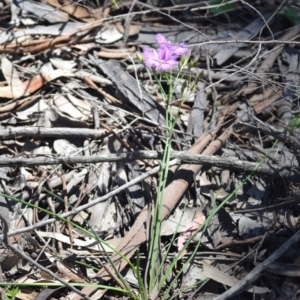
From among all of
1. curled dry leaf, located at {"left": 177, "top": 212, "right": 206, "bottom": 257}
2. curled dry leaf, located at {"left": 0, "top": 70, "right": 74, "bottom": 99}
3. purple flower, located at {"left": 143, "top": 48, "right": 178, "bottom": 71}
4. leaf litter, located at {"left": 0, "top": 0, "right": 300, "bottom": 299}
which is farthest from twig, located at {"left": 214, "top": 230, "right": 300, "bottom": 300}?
curled dry leaf, located at {"left": 0, "top": 70, "right": 74, "bottom": 99}

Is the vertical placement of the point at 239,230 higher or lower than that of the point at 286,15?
lower

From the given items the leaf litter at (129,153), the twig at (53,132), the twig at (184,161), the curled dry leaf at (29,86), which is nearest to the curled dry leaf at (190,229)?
the leaf litter at (129,153)

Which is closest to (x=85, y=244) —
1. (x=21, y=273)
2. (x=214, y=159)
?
(x=21, y=273)

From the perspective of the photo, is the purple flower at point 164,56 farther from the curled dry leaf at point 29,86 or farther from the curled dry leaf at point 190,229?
the curled dry leaf at point 190,229

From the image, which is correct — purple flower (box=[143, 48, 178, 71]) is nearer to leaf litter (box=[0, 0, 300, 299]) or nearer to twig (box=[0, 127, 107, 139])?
leaf litter (box=[0, 0, 300, 299])

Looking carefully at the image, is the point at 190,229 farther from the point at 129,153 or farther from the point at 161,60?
the point at 161,60

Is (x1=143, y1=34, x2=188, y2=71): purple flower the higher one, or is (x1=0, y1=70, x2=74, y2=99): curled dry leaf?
(x1=143, y1=34, x2=188, y2=71): purple flower

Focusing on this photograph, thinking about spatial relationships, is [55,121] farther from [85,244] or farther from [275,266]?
[275,266]
